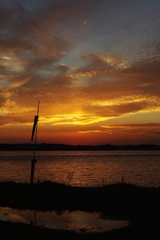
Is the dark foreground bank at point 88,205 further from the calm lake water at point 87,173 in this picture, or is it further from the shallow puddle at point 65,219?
the calm lake water at point 87,173

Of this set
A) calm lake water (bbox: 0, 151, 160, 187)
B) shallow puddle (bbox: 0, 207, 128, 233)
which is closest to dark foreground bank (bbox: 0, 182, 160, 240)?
shallow puddle (bbox: 0, 207, 128, 233)

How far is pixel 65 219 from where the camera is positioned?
9.57 metres

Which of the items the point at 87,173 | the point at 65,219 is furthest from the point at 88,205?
the point at 87,173

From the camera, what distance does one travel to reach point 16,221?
916 cm

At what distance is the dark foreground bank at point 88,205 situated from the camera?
25.0 ft

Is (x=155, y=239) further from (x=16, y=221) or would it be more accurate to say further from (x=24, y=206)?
(x=24, y=206)

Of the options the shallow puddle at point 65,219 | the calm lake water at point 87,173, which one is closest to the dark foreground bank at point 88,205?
the shallow puddle at point 65,219

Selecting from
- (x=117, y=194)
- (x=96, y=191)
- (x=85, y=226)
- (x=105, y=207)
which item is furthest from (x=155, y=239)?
(x=96, y=191)

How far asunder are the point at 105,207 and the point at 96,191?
9.92ft

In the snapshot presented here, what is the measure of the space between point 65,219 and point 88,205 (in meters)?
2.15

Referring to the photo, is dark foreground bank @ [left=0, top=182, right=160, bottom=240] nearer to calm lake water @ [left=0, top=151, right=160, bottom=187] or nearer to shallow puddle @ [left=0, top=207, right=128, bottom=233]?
shallow puddle @ [left=0, top=207, right=128, bottom=233]

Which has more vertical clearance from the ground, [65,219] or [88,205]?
[88,205]

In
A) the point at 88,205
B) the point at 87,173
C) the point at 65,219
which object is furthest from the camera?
the point at 87,173

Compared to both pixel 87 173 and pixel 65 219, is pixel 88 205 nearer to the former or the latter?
pixel 65 219
